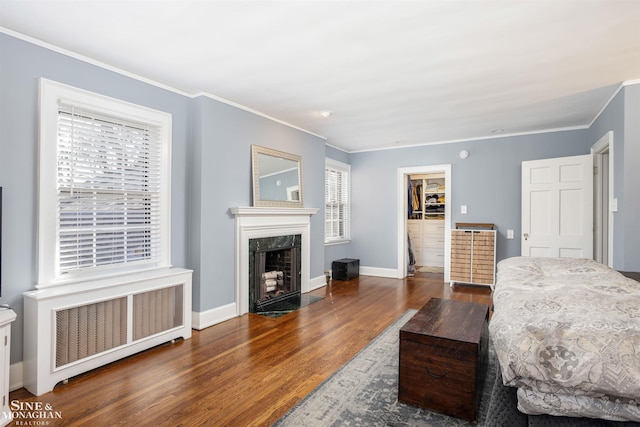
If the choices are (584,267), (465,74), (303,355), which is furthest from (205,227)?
(584,267)

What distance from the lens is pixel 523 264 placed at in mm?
2604

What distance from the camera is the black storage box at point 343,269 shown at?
5957 millimetres

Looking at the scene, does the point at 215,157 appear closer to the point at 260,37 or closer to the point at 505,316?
the point at 260,37

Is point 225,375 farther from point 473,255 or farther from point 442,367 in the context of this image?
point 473,255

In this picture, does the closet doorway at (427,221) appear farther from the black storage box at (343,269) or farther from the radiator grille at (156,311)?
the radiator grille at (156,311)

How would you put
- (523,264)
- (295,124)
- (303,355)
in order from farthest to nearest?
(295,124)
(303,355)
(523,264)

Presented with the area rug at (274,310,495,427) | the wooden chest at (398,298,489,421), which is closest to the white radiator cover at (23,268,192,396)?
the area rug at (274,310,495,427)

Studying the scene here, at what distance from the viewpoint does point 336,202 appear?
642cm

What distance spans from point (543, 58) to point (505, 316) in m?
2.30

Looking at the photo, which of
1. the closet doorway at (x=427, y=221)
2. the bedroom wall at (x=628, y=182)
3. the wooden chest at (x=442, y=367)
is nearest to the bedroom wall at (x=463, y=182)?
the closet doorway at (x=427, y=221)

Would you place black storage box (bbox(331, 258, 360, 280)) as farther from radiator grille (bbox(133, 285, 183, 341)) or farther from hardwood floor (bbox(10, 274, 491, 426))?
radiator grille (bbox(133, 285, 183, 341))

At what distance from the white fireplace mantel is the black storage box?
1.16 m

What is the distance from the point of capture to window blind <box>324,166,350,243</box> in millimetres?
6223

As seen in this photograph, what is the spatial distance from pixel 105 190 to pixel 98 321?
1.07 m
